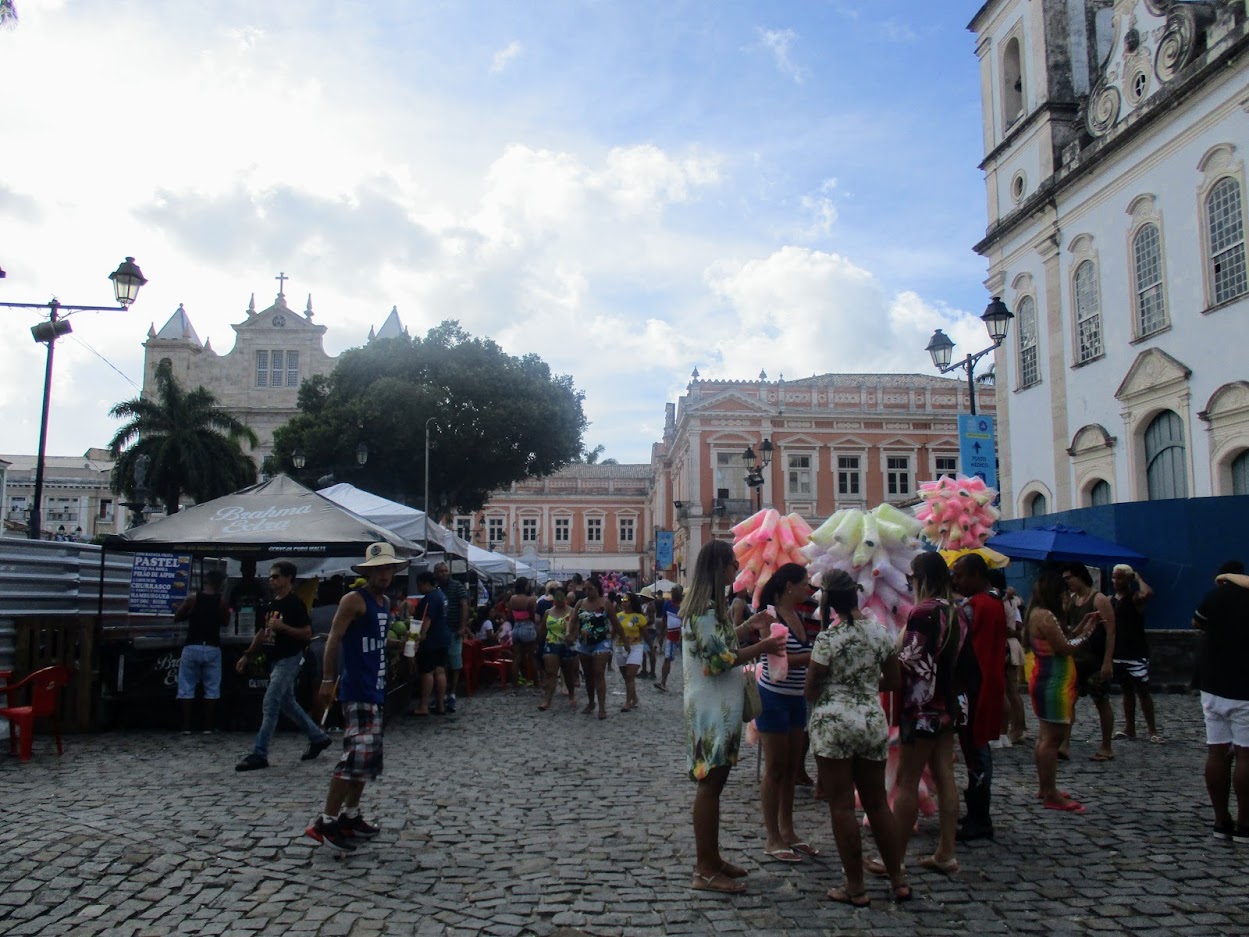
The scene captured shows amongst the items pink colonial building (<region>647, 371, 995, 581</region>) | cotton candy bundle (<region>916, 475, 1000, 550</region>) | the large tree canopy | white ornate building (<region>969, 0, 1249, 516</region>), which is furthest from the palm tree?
cotton candy bundle (<region>916, 475, 1000, 550</region>)

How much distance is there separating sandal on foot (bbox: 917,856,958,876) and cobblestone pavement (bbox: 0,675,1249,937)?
0.38 feet

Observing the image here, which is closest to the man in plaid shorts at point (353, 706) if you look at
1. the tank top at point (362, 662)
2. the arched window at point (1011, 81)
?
the tank top at point (362, 662)

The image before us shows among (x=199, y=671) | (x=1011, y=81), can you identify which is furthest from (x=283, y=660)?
(x=1011, y=81)

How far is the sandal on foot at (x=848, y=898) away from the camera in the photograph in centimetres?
480

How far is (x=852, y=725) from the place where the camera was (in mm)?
4797

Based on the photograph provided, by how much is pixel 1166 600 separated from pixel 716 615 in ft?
42.6

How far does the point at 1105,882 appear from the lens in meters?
5.20

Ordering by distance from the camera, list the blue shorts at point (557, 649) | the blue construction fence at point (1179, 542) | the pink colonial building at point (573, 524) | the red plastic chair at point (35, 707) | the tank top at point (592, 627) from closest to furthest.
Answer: the red plastic chair at point (35, 707) → the tank top at point (592, 627) → the blue shorts at point (557, 649) → the blue construction fence at point (1179, 542) → the pink colonial building at point (573, 524)

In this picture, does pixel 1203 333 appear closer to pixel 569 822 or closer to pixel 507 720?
pixel 507 720

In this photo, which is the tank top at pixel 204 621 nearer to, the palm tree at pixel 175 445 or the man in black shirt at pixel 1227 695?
the man in black shirt at pixel 1227 695

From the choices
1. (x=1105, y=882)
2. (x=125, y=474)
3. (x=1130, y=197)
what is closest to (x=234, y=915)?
(x=1105, y=882)

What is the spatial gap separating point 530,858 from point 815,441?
149ft

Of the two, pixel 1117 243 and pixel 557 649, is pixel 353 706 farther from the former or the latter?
pixel 1117 243

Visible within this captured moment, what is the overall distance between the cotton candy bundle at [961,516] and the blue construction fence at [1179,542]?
8134 mm
